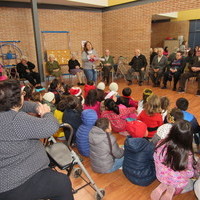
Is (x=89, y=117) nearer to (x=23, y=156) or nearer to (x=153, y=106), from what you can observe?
(x=153, y=106)

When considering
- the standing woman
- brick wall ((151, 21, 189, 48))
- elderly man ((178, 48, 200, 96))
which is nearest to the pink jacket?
elderly man ((178, 48, 200, 96))

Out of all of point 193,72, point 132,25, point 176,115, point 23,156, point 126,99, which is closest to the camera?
point 23,156

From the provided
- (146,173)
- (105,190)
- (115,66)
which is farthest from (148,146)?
(115,66)

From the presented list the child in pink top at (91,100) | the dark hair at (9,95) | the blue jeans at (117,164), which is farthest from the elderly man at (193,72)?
the dark hair at (9,95)

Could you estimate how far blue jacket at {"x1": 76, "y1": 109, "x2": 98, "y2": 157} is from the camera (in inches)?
89.0

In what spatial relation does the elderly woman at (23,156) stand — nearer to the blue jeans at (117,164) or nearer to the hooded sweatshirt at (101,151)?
the hooded sweatshirt at (101,151)

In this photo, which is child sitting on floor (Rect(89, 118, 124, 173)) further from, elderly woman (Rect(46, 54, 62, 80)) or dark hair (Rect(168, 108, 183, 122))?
elderly woman (Rect(46, 54, 62, 80))

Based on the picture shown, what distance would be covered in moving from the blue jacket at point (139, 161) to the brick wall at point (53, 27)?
6.52 m

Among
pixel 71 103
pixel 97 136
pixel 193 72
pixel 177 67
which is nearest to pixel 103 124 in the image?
pixel 97 136

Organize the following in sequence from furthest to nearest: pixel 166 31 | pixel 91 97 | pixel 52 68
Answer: pixel 166 31, pixel 52 68, pixel 91 97

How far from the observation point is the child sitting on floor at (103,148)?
6.34 ft

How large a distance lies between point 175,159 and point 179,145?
126 millimetres

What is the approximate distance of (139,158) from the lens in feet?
6.00

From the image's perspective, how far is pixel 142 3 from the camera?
22.7 ft
